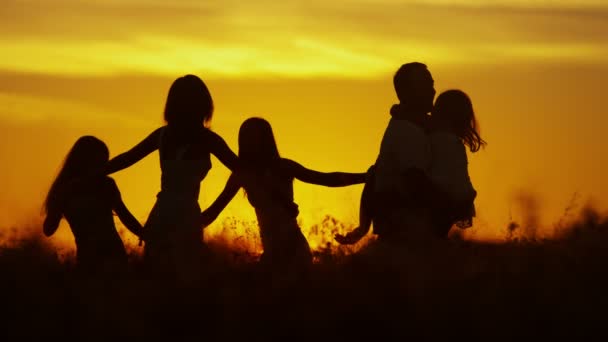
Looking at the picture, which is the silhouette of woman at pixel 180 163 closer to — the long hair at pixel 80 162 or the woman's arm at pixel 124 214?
the woman's arm at pixel 124 214

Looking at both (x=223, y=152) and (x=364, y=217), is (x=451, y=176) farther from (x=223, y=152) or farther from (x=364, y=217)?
(x=223, y=152)

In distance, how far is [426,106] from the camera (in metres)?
10.5

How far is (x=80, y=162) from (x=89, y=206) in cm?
41

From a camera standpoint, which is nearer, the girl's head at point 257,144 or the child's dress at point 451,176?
the child's dress at point 451,176

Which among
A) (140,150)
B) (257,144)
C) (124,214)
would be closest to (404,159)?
(257,144)

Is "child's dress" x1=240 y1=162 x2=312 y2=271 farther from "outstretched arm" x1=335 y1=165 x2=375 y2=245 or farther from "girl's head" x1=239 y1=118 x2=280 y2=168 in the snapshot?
"outstretched arm" x1=335 y1=165 x2=375 y2=245

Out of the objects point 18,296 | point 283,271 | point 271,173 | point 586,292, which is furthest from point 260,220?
point 586,292

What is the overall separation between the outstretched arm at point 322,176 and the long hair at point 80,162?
1622 mm

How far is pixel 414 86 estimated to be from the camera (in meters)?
10.4

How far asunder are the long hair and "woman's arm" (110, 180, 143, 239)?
9.3 inches

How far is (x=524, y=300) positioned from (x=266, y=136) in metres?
3.54

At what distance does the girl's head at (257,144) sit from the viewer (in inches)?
441

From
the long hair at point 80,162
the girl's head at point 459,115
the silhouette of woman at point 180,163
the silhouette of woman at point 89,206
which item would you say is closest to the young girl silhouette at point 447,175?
the girl's head at point 459,115

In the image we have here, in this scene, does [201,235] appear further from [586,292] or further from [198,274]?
[586,292]
